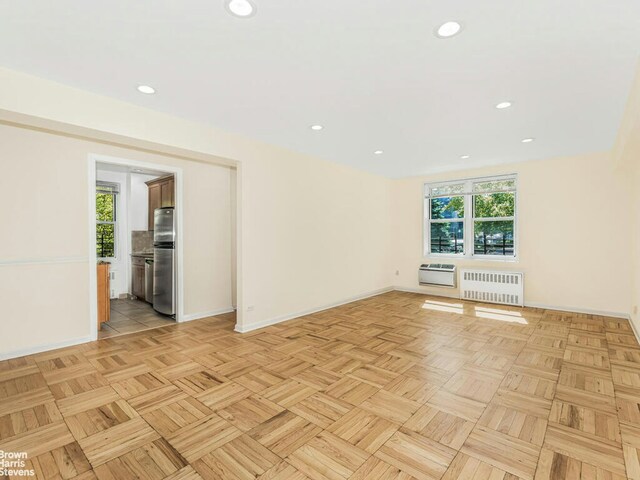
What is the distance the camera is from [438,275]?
6043mm

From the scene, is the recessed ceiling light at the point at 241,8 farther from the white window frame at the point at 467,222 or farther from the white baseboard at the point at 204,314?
the white window frame at the point at 467,222

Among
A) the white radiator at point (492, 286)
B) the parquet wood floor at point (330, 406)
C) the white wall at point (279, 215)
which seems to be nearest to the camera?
the parquet wood floor at point (330, 406)

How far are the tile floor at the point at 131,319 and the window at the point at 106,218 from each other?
40.1 inches

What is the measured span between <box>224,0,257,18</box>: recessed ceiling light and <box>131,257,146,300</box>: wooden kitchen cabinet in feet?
15.7

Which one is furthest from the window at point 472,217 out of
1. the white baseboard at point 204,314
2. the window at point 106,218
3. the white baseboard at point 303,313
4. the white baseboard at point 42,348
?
the window at point 106,218

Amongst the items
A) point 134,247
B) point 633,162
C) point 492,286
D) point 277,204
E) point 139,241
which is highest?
point 633,162

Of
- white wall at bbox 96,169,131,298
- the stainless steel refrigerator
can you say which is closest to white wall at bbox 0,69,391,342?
the stainless steel refrigerator

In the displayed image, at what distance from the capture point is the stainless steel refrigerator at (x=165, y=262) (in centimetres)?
439

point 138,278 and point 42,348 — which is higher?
point 138,278

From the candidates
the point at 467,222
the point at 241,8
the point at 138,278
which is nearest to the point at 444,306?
the point at 467,222

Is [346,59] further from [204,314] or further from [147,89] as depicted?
→ [204,314]

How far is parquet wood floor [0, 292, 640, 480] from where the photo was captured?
167 cm

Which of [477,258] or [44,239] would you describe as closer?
[44,239]

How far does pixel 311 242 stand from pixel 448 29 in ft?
11.3
